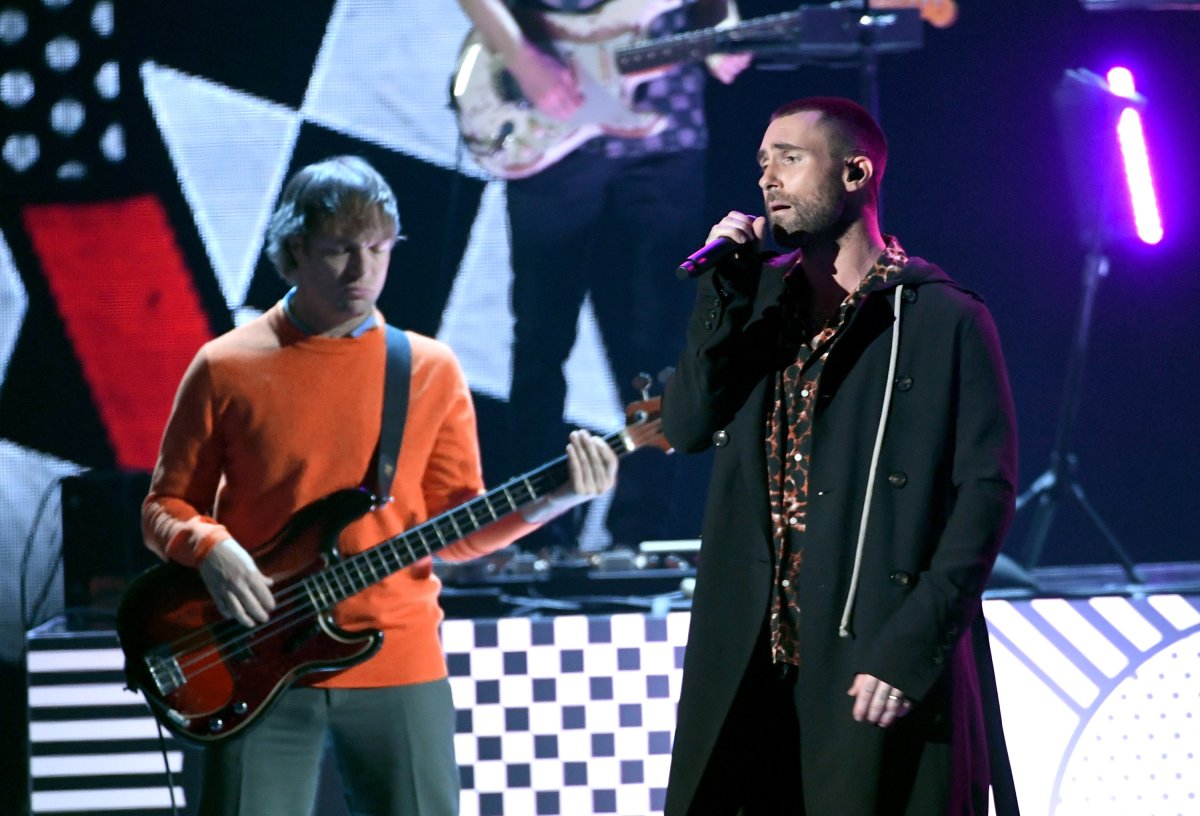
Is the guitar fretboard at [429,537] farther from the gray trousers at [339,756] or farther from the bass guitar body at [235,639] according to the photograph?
the gray trousers at [339,756]

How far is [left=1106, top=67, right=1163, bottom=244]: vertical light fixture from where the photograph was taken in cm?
454

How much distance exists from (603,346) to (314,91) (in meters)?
1.31

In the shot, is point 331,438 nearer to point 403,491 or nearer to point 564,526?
point 403,491

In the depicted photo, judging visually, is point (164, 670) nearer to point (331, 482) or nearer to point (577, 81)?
point (331, 482)

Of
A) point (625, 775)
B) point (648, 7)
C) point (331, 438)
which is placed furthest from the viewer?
point (648, 7)

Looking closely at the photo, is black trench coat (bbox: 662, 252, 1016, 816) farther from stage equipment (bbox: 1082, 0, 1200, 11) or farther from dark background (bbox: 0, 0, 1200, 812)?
stage equipment (bbox: 1082, 0, 1200, 11)

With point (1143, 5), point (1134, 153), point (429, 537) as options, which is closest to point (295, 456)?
point (429, 537)

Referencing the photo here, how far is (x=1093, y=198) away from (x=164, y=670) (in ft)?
10.8

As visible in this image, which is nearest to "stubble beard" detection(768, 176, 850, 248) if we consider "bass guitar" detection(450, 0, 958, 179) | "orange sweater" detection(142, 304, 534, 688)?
"orange sweater" detection(142, 304, 534, 688)

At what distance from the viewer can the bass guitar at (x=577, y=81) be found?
4602 mm

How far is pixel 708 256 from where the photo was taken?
2139 mm

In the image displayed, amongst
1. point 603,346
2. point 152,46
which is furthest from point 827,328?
point 152,46

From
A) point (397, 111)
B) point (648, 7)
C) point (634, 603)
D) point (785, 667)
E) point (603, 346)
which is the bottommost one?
point (634, 603)

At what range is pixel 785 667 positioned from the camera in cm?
220
